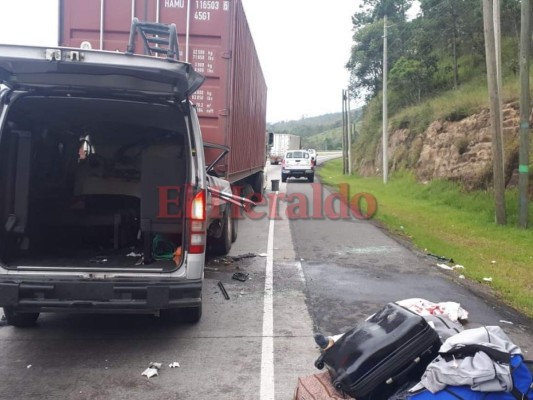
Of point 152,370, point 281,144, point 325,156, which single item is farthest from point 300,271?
point 325,156

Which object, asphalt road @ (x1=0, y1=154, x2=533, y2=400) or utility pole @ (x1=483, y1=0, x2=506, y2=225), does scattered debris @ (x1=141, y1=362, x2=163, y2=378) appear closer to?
asphalt road @ (x1=0, y1=154, x2=533, y2=400)

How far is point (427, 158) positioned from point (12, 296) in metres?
21.5

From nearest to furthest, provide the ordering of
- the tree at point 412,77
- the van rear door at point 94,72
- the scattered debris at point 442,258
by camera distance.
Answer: the van rear door at point 94,72 < the scattered debris at point 442,258 < the tree at point 412,77

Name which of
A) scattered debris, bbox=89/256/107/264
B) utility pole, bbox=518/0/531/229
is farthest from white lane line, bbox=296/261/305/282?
utility pole, bbox=518/0/531/229

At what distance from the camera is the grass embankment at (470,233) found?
25.0 feet

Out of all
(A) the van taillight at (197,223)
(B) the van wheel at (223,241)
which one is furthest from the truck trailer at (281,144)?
(A) the van taillight at (197,223)

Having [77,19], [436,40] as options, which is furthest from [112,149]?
[436,40]

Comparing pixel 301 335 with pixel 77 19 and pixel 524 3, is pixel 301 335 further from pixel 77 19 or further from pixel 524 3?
pixel 524 3

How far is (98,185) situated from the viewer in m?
6.26

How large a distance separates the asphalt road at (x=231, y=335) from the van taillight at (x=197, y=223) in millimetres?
957

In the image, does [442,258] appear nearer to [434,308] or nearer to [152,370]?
[434,308]

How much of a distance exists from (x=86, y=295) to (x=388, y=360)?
8.04ft

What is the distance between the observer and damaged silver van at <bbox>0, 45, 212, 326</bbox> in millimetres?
4246

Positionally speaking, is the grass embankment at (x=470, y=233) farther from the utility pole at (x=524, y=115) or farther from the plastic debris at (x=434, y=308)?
the plastic debris at (x=434, y=308)
